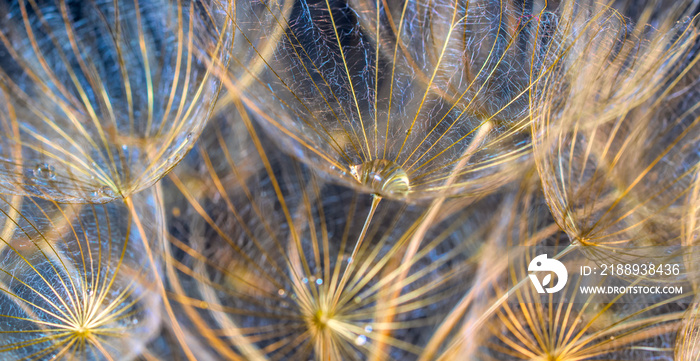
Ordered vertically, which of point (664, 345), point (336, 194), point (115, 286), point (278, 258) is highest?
point (336, 194)

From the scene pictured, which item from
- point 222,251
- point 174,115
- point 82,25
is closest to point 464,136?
point 174,115

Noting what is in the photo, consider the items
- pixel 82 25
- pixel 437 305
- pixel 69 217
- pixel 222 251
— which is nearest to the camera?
pixel 82 25

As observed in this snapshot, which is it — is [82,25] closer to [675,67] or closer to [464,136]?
[464,136]

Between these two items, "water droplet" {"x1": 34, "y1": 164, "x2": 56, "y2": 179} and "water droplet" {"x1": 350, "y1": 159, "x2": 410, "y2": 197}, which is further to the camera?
"water droplet" {"x1": 350, "y1": 159, "x2": 410, "y2": 197}

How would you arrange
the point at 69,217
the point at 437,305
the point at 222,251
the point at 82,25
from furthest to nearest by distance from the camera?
the point at 437,305 < the point at 222,251 < the point at 69,217 < the point at 82,25

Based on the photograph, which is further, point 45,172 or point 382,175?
point 382,175

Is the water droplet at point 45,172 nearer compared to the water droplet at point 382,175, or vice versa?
the water droplet at point 45,172

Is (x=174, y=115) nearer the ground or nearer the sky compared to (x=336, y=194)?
nearer the ground

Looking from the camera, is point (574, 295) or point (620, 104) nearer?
point (620, 104)
